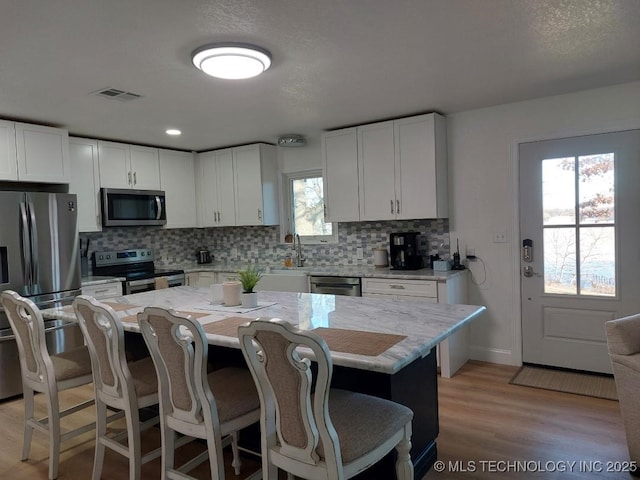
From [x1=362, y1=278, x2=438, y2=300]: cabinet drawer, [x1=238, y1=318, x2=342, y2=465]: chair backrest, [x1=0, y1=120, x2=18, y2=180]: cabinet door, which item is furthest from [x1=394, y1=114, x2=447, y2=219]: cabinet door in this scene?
[x1=0, y1=120, x2=18, y2=180]: cabinet door

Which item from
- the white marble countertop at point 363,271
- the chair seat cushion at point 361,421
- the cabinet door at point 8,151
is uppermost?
the cabinet door at point 8,151

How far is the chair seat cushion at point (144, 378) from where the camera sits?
2.14 metres

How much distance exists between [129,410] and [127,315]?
54 centimetres

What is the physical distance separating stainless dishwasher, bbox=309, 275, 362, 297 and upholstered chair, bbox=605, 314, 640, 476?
212 cm

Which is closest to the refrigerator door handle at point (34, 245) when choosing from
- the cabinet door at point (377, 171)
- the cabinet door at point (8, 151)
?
the cabinet door at point (8, 151)

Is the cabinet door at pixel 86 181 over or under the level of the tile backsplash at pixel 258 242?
over

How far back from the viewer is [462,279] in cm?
392

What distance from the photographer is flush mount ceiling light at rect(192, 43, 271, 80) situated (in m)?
2.33

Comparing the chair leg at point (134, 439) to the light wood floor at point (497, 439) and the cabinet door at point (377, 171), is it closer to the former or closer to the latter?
the light wood floor at point (497, 439)

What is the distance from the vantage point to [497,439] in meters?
2.57

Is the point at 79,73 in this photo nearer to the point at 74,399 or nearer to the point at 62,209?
the point at 62,209

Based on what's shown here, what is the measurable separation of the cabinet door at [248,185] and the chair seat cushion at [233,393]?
120 inches

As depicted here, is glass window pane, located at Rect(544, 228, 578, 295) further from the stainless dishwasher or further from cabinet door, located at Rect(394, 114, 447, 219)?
the stainless dishwasher

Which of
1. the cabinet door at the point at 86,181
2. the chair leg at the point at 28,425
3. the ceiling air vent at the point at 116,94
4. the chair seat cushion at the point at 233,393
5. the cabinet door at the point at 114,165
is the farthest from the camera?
the cabinet door at the point at 114,165
